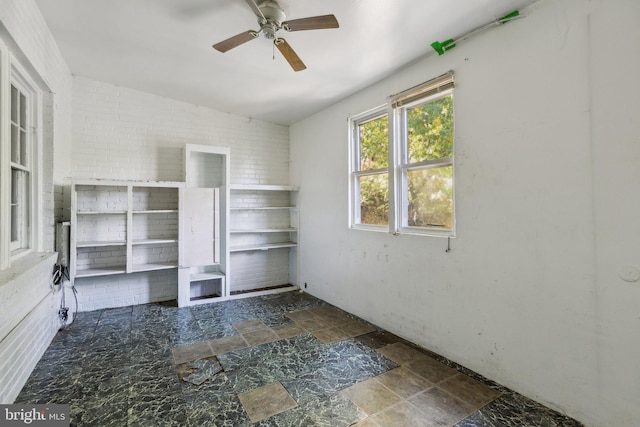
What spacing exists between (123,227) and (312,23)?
3.79 m

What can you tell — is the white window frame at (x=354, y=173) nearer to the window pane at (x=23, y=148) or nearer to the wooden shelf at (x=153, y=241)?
the wooden shelf at (x=153, y=241)

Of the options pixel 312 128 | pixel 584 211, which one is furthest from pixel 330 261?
pixel 584 211

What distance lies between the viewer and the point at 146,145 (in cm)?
446

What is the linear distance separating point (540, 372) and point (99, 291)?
503 centimetres

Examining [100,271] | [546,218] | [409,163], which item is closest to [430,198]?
[409,163]

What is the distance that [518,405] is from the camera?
2166 millimetres

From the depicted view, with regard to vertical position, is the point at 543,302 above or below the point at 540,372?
above

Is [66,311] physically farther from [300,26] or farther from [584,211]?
[584,211]

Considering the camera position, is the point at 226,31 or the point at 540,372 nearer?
the point at 540,372

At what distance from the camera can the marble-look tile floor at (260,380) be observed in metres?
2.06

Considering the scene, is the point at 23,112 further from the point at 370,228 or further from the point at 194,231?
the point at 370,228

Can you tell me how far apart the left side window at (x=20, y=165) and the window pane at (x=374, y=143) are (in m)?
3.44

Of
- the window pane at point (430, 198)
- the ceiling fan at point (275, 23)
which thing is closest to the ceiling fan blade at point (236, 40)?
the ceiling fan at point (275, 23)

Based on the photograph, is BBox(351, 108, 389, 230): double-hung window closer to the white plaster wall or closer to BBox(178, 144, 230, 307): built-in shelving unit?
the white plaster wall
